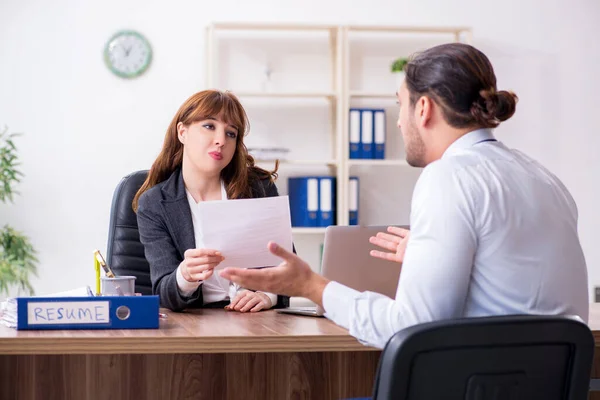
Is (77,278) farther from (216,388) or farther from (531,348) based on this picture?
(531,348)

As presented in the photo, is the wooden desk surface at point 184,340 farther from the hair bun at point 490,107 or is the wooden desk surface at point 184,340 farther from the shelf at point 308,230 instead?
the shelf at point 308,230

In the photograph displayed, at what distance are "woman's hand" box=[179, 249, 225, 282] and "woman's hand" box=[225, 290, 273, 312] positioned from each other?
205mm

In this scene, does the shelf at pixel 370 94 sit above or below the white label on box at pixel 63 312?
above

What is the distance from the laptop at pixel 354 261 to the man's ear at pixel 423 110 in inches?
19.7

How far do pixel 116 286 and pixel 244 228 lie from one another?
0.33 m

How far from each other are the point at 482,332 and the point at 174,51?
3874mm

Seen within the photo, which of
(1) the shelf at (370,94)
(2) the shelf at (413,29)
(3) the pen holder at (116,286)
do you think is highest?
(2) the shelf at (413,29)

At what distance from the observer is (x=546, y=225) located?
1.32 metres

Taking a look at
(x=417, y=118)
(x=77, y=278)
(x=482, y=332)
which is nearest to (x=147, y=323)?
(x=417, y=118)

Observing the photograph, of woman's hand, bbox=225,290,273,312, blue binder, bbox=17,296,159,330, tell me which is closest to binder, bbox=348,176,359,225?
woman's hand, bbox=225,290,273,312

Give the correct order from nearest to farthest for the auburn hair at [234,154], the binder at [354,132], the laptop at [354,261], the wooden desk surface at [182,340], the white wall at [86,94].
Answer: the wooden desk surface at [182,340] → the laptop at [354,261] → the auburn hair at [234,154] → the binder at [354,132] → the white wall at [86,94]

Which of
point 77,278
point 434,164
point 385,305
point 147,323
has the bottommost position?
point 77,278

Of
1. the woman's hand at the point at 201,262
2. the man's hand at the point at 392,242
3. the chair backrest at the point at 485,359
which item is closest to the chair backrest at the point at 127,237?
the woman's hand at the point at 201,262

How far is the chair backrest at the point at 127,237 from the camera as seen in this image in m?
2.61
